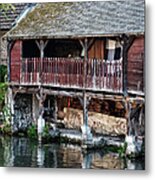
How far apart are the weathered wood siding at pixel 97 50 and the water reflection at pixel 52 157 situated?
56cm

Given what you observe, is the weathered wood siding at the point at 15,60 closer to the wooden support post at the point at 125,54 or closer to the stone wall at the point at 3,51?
the stone wall at the point at 3,51

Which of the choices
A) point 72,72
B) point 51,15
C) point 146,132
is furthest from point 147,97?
point 51,15

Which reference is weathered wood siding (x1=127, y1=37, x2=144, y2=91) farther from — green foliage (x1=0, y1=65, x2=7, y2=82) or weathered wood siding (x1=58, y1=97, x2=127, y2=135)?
green foliage (x1=0, y1=65, x2=7, y2=82)

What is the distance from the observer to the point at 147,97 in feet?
10.8

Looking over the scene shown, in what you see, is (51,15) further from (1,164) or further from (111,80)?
(1,164)

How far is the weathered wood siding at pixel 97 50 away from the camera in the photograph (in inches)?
133

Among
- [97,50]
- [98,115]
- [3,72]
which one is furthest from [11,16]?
[98,115]

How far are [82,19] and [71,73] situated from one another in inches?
13.0

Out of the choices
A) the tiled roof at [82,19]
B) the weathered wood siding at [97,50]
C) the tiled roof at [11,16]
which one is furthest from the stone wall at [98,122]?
the tiled roof at [11,16]

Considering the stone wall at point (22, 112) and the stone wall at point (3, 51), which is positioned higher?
the stone wall at point (3, 51)

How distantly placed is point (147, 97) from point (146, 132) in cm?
20

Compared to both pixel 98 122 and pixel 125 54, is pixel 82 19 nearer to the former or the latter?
pixel 125 54

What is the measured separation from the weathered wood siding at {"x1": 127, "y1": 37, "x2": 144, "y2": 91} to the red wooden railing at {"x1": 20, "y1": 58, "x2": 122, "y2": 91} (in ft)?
→ 0.23

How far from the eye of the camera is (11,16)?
3531mm
